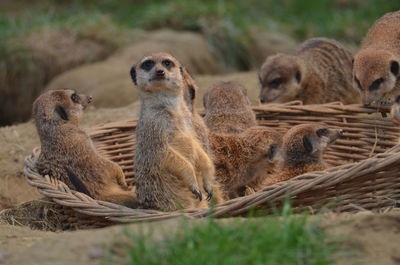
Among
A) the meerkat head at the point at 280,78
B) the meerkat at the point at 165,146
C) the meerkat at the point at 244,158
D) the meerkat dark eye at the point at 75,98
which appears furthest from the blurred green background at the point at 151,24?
the meerkat at the point at 165,146

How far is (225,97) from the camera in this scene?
14.2 ft

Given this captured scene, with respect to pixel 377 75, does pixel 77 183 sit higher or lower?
lower

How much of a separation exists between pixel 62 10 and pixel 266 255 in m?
8.94

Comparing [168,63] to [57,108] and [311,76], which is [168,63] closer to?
[57,108]

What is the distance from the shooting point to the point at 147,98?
147 inches

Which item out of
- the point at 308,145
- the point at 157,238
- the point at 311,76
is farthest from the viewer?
the point at 311,76

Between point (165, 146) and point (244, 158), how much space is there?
1.73 ft

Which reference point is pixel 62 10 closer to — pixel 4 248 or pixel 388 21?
pixel 388 21

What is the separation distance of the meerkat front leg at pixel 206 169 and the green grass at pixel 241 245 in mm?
1101

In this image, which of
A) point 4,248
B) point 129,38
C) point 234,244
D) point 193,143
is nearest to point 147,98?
point 193,143

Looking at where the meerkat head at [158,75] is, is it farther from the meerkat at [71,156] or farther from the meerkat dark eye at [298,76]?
the meerkat dark eye at [298,76]

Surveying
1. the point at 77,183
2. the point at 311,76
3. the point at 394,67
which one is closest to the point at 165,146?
the point at 77,183

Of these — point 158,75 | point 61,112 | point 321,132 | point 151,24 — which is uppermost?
point 158,75

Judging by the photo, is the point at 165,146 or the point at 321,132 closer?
the point at 165,146
